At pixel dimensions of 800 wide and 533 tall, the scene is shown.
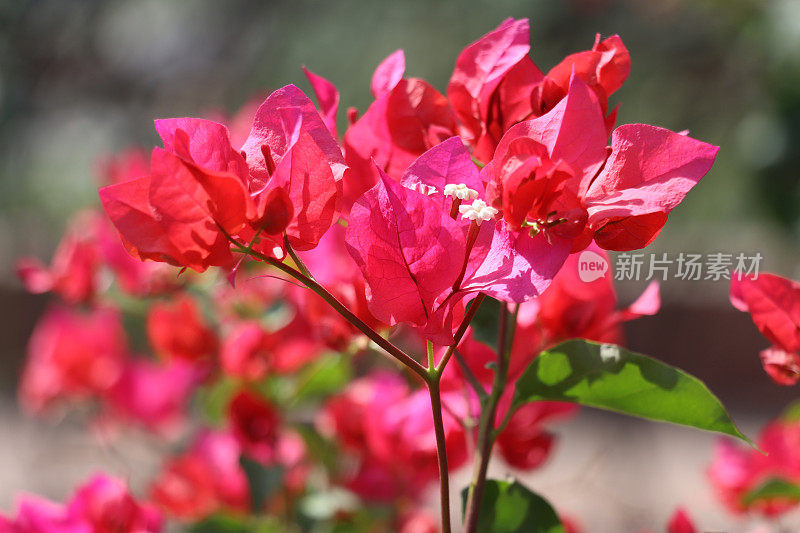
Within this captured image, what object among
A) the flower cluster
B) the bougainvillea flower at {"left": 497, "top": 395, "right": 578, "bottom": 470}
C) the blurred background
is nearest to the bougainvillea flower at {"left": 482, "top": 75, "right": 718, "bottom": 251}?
the flower cluster

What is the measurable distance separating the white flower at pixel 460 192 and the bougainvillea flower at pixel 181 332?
47cm

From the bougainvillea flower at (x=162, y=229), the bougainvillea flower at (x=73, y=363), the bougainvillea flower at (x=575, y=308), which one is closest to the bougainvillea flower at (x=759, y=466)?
the bougainvillea flower at (x=575, y=308)

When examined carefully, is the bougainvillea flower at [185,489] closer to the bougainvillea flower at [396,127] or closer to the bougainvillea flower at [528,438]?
the bougainvillea flower at [528,438]

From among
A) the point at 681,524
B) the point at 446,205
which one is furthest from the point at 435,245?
the point at 681,524

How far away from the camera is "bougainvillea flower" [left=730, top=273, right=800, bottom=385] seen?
34 cm

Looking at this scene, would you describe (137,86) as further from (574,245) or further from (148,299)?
(574,245)

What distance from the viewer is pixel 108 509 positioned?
0.41 m

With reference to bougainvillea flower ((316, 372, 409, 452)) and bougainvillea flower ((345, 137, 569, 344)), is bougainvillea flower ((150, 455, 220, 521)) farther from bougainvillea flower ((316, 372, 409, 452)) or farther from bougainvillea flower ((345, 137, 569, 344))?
bougainvillea flower ((345, 137, 569, 344))

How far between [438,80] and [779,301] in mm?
2355

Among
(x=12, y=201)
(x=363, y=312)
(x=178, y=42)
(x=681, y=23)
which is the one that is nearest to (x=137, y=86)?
(x=178, y=42)

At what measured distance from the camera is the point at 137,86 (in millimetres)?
2904

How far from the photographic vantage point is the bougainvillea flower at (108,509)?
0.41 metres

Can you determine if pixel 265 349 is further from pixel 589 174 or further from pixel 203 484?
pixel 589 174

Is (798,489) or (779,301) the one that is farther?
(798,489)
